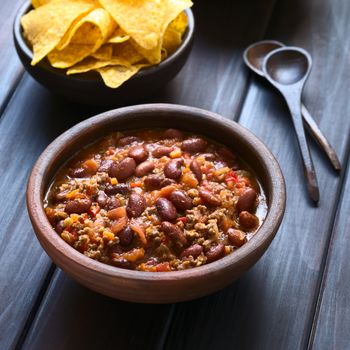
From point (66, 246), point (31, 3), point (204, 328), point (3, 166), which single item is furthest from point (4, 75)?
point (204, 328)

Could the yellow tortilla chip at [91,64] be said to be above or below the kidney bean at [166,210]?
above

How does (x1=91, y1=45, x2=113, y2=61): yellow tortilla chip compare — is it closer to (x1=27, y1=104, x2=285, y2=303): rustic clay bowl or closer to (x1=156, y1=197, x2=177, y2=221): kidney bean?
(x1=27, y1=104, x2=285, y2=303): rustic clay bowl

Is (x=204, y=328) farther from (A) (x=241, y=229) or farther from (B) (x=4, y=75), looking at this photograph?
(B) (x=4, y=75)

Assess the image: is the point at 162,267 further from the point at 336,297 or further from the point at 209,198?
the point at 336,297

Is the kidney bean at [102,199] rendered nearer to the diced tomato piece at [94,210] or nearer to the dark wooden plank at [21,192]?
the diced tomato piece at [94,210]

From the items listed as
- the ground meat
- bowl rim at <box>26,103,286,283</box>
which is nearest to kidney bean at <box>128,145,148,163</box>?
the ground meat

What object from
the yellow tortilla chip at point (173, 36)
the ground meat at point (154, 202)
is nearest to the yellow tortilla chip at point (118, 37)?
the yellow tortilla chip at point (173, 36)
